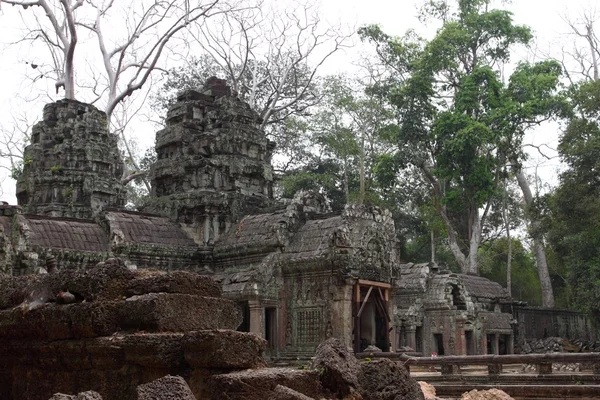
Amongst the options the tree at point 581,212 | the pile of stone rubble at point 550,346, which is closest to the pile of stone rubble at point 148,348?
the tree at point 581,212

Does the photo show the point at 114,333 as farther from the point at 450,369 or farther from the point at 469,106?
the point at 469,106

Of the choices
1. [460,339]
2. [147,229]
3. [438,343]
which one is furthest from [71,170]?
[460,339]

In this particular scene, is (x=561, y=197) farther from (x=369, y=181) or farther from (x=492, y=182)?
(x=369, y=181)

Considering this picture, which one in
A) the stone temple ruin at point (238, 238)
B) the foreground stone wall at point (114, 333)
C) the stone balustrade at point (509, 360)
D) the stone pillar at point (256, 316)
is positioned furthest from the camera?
the stone pillar at point (256, 316)

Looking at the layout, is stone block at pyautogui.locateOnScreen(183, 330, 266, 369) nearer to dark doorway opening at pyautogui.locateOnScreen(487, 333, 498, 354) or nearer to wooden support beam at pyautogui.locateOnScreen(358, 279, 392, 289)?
wooden support beam at pyautogui.locateOnScreen(358, 279, 392, 289)

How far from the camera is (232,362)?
5.70 meters

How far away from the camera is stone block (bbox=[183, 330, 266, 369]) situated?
5.68 m

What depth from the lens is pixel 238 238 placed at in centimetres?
2225

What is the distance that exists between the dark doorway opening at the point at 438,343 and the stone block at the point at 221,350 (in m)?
21.7

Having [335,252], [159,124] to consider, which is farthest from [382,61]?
[335,252]

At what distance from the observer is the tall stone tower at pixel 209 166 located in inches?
915

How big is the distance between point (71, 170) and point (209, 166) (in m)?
→ 6.49

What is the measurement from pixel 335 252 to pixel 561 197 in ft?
42.9

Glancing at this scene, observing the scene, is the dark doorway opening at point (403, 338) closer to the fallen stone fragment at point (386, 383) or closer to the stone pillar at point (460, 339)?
the stone pillar at point (460, 339)
